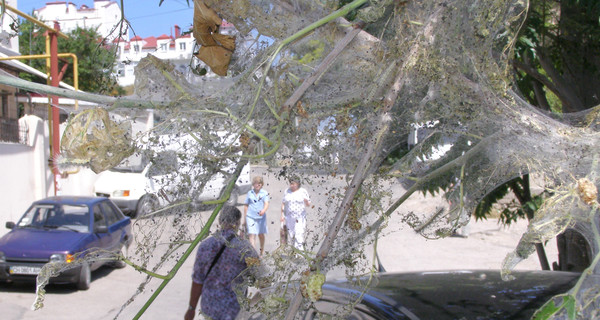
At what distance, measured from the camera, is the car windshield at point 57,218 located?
9570 mm

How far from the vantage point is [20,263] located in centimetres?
866

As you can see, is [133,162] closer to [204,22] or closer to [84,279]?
[204,22]

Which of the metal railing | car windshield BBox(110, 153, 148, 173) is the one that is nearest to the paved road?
car windshield BBox(110, 153, 148, 173)

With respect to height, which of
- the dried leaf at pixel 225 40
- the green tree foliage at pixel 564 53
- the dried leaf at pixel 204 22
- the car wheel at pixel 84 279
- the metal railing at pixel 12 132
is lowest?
the car wheel at pixel 84 279

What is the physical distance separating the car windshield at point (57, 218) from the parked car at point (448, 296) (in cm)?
716

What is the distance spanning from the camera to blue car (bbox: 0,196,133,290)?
8641 millimetres

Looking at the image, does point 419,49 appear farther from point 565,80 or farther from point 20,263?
point 20,263

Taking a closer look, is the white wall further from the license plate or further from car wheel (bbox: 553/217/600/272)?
car wheel (bbox: 553/217/600/272)

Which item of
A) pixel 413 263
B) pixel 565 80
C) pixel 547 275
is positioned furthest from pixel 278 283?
pixel 413 263

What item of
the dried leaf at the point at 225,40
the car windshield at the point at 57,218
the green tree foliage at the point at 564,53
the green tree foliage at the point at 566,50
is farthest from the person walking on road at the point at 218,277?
the car windshield at the point at 57,218

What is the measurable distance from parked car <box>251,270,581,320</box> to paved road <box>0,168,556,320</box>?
0.73 m

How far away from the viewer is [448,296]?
11.5 ft

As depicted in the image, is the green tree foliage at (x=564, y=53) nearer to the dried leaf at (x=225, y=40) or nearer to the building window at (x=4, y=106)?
the dried leaf at (x=225, y=40)

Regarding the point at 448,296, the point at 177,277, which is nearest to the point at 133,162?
the point at 448,296
